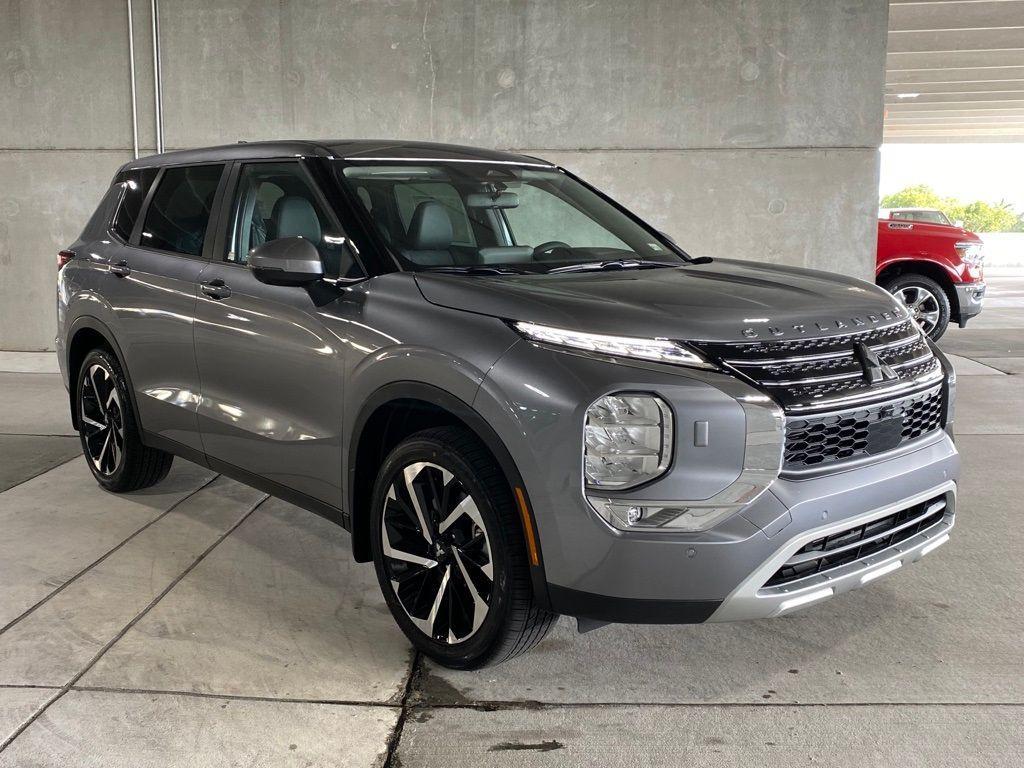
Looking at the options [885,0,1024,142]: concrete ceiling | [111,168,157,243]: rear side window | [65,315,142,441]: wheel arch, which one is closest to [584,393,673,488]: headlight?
[65,315,142,441]: wheel arch

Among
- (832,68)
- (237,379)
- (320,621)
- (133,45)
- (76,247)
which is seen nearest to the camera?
(320,621)

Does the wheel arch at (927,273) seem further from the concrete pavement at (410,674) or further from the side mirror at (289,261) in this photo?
the side mirror at (289,261)

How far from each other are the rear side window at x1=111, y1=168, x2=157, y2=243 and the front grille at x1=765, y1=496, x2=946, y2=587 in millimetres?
3320

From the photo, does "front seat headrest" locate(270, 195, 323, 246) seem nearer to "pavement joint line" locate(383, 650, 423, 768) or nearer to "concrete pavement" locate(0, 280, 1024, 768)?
"concrete pavement" locate(0, 280, 1024, 768)

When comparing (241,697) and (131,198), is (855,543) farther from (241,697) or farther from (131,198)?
(131,198)

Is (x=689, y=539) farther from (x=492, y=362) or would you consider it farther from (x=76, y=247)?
(x=76, y=247)

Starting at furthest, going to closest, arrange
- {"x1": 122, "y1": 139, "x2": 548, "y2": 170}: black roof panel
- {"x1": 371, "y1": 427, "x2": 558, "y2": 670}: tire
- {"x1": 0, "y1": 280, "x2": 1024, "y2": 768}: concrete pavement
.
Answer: {"x1": 122, "y1": 139, "x2": 548, "y2": 170}: black roof panel < {"x1": 371, "y1": 427, "x2": 558, "y2": 670}: tire < {"x1": 0, "y1": 280, "x2": 1024, "y2": 768}: concrete pavement

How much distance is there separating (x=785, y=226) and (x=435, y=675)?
22.9 ft

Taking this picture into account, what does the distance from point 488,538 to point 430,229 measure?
1.18 meters

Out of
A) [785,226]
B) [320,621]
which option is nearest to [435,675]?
[320,621]

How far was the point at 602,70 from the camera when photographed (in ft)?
29.2

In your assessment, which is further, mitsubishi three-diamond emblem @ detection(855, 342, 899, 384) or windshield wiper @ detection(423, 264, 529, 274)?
windshield wiper @ detection(423, 264, 529, 274)

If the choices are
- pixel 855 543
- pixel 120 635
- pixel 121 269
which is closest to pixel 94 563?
pixel 120 635

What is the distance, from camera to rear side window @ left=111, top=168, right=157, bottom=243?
4504mm
